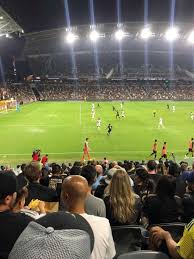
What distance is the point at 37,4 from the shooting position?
255 ft

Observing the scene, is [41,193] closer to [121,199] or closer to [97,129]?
[121,199]

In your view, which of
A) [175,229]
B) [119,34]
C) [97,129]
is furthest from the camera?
[119,34]

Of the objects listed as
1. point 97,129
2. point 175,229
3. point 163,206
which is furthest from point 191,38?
point 175,229

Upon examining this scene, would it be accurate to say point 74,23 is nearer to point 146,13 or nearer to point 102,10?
point 102,10

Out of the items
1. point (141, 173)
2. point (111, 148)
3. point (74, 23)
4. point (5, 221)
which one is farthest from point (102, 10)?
point (5, 221)

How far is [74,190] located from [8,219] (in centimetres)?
79

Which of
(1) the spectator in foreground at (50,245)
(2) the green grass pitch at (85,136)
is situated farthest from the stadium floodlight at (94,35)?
(1) the spectator in foreground at (50,245)

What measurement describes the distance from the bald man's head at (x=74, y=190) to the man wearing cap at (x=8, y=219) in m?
0.55

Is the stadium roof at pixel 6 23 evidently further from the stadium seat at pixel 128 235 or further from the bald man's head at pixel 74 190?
the bald man's head at pixel 74 190

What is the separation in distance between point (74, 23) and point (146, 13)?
15293 millimetres

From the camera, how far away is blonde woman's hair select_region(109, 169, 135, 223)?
6395 mm

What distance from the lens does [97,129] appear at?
42594mm

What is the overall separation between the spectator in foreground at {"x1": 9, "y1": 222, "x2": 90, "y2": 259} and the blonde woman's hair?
387 centimetres

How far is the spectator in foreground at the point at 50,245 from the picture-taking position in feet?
7.92
